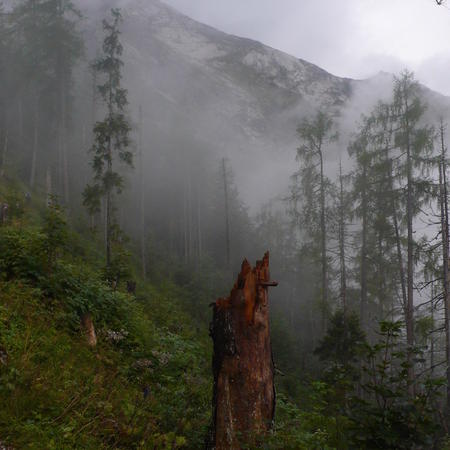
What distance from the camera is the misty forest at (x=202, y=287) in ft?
10.7

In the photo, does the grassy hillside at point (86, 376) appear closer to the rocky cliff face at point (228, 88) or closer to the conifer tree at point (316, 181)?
the conifer tree at point (316, 181)

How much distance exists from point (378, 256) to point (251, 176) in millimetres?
50520

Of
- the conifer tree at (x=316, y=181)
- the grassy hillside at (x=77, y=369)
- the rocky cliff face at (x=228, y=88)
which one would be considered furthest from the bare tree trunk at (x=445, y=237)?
the rocky cliff face at (x=228, y=88)

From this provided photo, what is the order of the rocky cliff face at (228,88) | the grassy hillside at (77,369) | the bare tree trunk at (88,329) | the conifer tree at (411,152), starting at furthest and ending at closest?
the rocky cliff face at (228,88)
the conifer tree at (411,152)
the bare tree trunk at (88,329)
the grassy hillside at (77,369)

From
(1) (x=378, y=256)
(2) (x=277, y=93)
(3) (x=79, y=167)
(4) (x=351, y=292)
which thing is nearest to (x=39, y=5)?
(3) (x=79, y=167)

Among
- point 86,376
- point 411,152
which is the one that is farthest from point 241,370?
point 411,152

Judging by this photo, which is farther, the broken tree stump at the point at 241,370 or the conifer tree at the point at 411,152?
the conifer tree at the point at 411,152

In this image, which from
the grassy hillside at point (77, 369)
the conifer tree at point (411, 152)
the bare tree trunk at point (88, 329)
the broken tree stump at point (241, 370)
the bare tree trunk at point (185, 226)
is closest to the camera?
the grassy hillside at point (77, 369)

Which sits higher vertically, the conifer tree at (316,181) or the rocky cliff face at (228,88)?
the rocky cliff face at (228,88)

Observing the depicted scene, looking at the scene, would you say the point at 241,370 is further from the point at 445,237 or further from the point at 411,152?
the point at 411,152

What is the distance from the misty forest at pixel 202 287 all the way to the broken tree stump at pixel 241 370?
0.06 ft

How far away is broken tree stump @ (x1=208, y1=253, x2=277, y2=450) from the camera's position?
3416 millimetres

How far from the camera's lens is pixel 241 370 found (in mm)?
3605

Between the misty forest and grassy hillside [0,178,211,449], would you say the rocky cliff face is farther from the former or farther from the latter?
grassy hillside [0,178,211,449]
